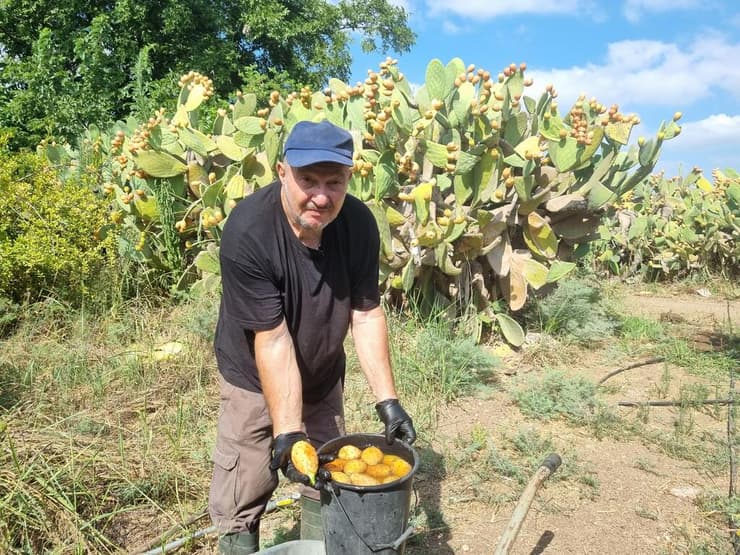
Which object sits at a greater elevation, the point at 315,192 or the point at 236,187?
the point at 236,187

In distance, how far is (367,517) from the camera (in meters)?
1.79

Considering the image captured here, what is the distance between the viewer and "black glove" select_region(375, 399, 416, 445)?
81.4 inches

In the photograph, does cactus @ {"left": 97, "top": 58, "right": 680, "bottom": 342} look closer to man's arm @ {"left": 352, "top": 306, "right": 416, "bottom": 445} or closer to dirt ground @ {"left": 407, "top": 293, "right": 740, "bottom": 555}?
dirt ground @ {"left": 407, "top": 293, "right": 740, "bottom": 555}

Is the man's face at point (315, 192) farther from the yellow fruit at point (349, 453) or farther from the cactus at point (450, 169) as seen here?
the cactus at point (450, 169)

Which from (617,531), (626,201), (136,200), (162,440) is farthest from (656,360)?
(626,201)

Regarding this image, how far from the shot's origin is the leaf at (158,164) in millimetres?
4906

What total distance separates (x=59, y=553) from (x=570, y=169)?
4009mm

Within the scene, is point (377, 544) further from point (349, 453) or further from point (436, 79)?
point (436, 79)

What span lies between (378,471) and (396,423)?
9.2 inches

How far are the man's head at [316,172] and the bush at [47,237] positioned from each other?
3454 millimetres

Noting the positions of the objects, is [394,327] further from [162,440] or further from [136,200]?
[136,200]

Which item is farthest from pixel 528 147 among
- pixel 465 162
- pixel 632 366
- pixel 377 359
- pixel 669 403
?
pixel 377 359

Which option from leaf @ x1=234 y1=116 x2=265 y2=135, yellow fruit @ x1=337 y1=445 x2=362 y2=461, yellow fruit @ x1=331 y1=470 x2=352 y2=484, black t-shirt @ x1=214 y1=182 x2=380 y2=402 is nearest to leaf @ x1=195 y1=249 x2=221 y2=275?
leaf @ x1=234 y1=116 x2=265 y2=135

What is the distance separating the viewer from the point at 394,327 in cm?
438
